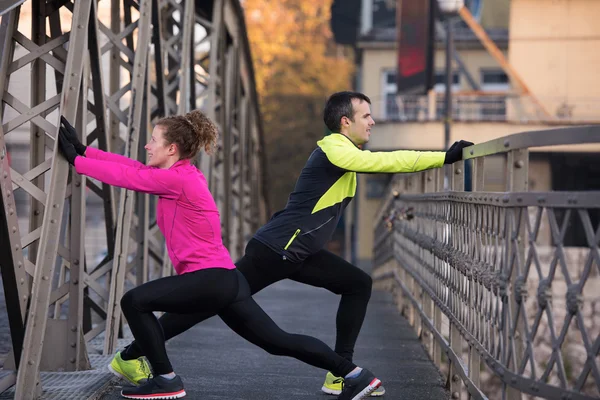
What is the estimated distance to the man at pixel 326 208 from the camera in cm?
550

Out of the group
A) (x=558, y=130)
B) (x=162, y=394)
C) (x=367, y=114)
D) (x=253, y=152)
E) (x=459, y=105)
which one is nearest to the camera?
(x=558, y=130)

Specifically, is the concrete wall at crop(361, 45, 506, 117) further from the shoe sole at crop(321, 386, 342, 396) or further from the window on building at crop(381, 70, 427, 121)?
the shoe sole at crop(321, 386, 342, 396)

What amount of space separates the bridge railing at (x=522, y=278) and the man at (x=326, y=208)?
1.35 ft

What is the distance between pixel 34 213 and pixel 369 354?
99.3 inches

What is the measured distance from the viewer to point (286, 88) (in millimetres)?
42969

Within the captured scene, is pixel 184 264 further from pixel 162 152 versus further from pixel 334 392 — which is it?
pixel 334 392

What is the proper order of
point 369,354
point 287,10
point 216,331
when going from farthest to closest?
point 287,10 → point 216,331 → point 369,354

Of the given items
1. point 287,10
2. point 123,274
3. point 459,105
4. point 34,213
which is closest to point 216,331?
point 123,274

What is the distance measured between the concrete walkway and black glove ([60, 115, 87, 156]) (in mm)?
1249

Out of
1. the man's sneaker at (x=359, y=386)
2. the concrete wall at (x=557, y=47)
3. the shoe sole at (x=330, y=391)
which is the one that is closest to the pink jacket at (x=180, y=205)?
the man's sneaker at (x=359, y=386)

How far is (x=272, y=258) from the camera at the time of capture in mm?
5652

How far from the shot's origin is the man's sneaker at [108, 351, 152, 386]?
5.59 m

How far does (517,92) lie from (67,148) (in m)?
30.0

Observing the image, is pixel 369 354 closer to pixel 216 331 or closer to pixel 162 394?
pixel 216 331
